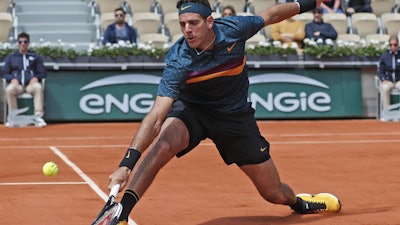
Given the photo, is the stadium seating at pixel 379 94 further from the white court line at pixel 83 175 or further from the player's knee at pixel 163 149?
the player's knee at pixel 163 149

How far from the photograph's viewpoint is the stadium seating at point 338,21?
66.9ft

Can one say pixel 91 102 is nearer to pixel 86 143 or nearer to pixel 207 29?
pixel 86 143

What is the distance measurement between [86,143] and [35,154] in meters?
1.63

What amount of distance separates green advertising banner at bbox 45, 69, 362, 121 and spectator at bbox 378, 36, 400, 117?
629mm

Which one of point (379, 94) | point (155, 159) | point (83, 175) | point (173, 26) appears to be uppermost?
point (155, 159)

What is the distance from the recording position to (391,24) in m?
21.0

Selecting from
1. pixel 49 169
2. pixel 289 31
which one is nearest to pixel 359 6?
pixel 289 31

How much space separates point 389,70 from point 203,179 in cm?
888

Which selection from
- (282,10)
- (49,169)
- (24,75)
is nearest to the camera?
(282,10)

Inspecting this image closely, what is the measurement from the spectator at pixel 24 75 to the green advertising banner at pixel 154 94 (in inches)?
18.9

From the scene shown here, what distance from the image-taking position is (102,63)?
17641 mm

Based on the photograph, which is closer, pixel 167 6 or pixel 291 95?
pixel 291 95

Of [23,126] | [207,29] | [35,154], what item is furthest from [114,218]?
[23,126]

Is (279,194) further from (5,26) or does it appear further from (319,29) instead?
(5,26)
